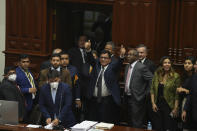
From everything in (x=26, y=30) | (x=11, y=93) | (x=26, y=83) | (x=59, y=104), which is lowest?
(x=59, y=104)

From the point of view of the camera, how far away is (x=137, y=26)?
934cm

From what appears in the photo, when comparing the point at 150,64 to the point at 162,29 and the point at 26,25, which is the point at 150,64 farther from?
the point at 26,25

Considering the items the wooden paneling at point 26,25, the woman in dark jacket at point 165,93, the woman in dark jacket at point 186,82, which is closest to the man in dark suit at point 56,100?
the woman in dark jacket at point 165,93

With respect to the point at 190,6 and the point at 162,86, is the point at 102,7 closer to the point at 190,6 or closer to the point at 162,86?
the point at 190,6

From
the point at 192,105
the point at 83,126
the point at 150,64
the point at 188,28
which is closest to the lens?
the point at 83,126

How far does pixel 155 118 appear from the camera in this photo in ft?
27.0

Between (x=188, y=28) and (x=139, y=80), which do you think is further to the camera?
(x=188, y=28)

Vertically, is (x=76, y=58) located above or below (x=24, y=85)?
above

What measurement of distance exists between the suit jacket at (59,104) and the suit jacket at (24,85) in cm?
80

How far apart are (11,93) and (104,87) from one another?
1668 millimetres

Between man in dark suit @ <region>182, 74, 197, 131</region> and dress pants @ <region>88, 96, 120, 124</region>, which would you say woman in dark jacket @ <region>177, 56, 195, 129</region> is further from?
dress pants @ <region>88, 96, 120, 124</region>

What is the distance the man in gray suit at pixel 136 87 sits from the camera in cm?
832

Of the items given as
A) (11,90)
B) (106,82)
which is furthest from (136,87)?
(11,90)

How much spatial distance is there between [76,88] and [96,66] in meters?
0.59
